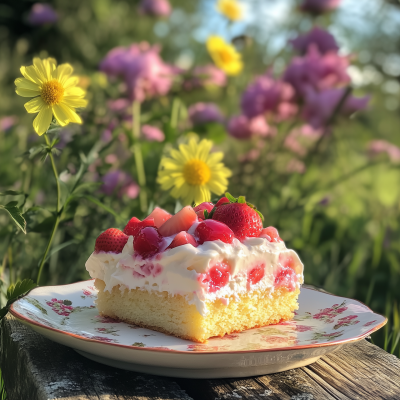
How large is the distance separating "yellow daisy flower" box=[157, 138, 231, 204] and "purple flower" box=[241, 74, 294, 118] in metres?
1.17

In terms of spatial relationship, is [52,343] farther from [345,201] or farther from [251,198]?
[345,201]

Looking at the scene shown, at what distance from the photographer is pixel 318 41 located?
9.59 feet

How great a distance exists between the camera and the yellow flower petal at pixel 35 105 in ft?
4.33

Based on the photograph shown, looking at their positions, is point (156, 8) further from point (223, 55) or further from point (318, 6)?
point (318, 6)

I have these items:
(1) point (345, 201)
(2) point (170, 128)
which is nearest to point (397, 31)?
(1) point (345, 201)

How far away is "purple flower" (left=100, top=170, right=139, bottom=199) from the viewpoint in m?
2.51

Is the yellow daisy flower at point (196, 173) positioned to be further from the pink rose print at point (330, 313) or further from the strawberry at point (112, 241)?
the pink rose print at point (330, 313)

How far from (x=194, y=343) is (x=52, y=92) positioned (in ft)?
2.35

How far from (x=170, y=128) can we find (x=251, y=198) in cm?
80

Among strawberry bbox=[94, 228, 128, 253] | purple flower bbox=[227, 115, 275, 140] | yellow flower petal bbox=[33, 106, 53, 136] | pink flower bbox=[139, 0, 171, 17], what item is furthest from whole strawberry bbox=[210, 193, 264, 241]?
pink flower bbox=[139, 0, 171, 17]

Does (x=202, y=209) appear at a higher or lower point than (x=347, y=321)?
higher

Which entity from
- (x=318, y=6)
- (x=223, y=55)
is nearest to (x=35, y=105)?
(x=223, y=55)

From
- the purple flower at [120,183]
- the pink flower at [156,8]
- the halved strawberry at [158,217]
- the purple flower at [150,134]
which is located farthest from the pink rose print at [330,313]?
the pink flower at [156,8]

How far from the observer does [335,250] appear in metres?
2.81
